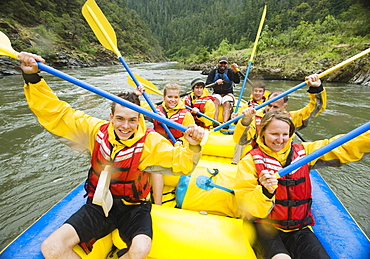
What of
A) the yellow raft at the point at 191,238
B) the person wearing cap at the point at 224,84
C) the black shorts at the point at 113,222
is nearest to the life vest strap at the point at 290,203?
the yellow raft at the point at 191,238

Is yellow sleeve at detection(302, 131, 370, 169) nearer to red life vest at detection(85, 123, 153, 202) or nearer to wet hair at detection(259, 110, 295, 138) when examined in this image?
wet hair at detection(259, 110, 295, 138)

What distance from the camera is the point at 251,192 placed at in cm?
118

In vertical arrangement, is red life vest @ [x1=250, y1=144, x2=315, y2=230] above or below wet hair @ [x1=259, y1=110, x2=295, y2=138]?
→ below

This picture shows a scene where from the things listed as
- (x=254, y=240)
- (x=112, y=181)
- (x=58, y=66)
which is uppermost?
(x=112, y=181)

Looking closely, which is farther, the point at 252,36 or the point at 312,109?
the point at 252,36

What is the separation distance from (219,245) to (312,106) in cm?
174

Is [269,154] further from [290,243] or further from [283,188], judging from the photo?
[290,243]

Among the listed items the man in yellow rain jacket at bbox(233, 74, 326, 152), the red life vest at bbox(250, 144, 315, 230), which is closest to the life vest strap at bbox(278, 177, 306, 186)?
the red life vest at bbox(250, 144, 315, 230)

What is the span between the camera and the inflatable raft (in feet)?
3.91

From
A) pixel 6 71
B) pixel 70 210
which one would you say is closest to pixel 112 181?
pixel 70 210

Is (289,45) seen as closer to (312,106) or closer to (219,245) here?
(312,106)

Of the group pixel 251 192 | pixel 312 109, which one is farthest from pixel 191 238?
pixel 312 109

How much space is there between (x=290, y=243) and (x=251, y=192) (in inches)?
16.2

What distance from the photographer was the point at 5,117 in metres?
5.25
